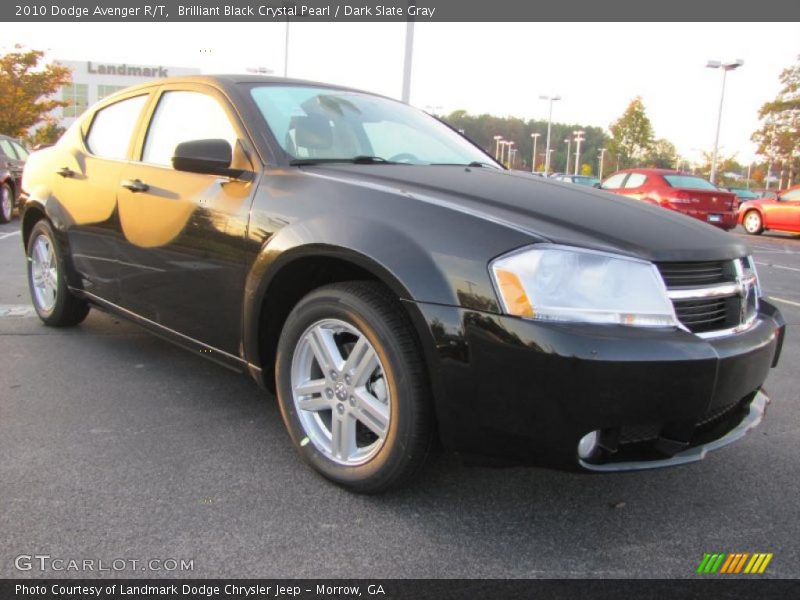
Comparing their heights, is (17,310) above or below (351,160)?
below

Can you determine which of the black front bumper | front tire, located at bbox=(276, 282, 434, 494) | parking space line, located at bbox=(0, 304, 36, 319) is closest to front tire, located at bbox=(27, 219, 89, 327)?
parking space line, located at bbox=(0, 304, 36, 319)

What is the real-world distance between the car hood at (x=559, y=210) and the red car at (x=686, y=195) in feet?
40.7

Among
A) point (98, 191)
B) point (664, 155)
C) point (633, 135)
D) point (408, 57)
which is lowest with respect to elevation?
point (98, 191)

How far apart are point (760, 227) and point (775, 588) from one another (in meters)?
18.6

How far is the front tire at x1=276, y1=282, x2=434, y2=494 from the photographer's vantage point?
220 cm

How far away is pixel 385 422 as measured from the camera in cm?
230

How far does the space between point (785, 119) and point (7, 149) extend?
43.7 metres

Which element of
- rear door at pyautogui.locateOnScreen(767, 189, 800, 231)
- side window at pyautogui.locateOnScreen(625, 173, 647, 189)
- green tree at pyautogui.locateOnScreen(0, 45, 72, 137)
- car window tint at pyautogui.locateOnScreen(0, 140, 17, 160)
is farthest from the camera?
green tree at pyautogui.locateOnScreen(0, 45, 72, 137)

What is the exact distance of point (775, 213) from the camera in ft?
57.6

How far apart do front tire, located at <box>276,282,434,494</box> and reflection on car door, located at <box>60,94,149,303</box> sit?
153 centimetres

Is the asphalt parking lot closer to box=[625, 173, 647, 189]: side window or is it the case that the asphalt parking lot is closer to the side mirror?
the side mirror

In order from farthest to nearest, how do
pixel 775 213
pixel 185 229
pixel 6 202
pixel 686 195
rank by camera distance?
pixel 775 213
pixel 686 195
pixel 6 202
pixel 185 229

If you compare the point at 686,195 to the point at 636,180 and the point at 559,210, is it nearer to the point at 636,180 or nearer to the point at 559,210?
the point at 636,180

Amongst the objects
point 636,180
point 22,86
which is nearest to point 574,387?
point 636,180
